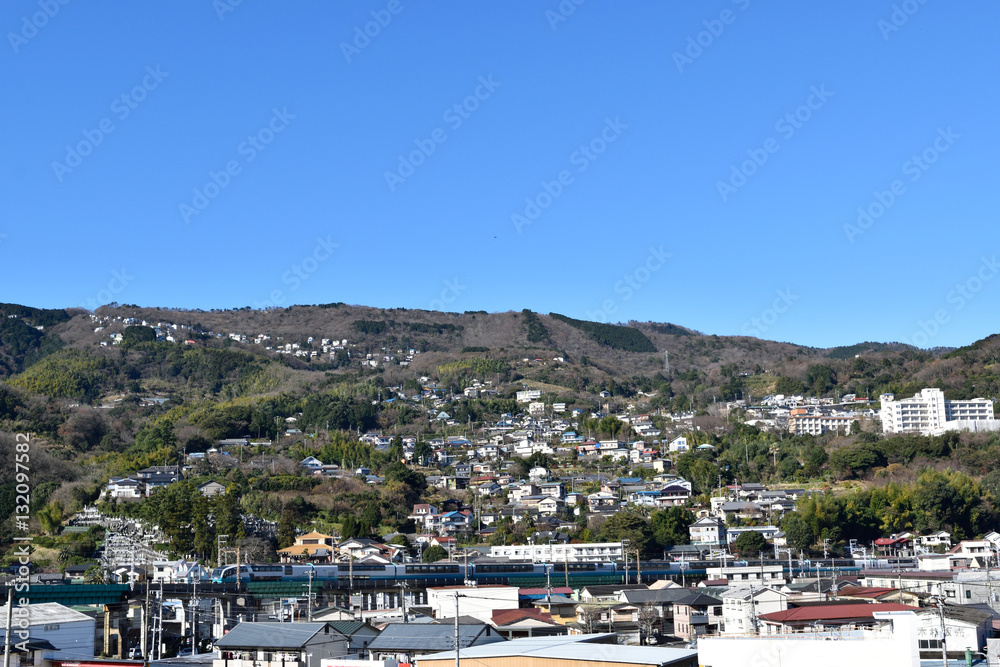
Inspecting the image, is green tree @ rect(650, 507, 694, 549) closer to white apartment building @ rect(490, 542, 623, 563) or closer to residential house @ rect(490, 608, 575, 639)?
white apartment building @ rect(490, 542, 623, 563)

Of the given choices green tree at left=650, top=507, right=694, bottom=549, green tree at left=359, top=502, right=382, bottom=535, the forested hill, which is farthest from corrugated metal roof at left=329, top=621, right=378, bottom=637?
the forested hill

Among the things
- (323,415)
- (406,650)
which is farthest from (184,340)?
(406,650)

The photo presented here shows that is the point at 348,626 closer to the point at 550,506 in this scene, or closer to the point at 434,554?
the point at 434,554

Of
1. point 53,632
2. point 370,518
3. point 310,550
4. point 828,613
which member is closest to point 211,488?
point 370,518

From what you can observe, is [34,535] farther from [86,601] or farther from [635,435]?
[635,435]

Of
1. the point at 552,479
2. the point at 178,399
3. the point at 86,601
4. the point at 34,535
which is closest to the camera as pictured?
the point at 86,601

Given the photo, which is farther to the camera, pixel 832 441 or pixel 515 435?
pixel 515 435
